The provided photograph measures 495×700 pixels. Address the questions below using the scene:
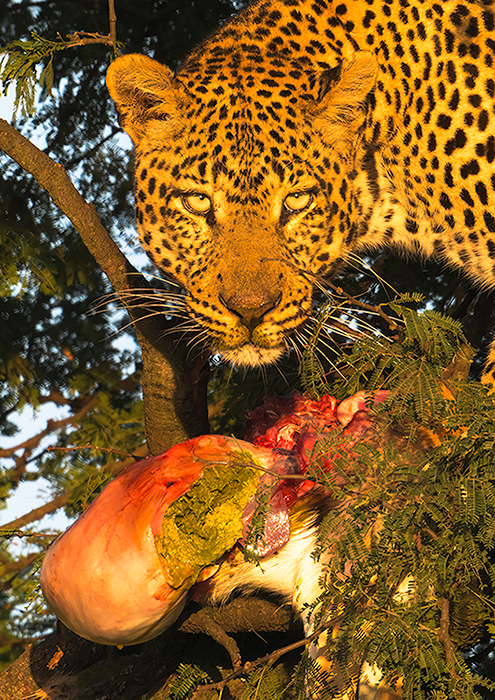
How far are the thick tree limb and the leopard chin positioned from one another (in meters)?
0.34

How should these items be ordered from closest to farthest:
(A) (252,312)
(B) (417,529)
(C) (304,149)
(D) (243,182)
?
1. (B) (417,529)
2. (A) (252,312)
3. (D) (243,182)
4. (C) (304,149)

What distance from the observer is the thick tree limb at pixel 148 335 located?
12.8ft

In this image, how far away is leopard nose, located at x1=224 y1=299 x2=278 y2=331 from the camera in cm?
345

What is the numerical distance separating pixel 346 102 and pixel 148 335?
145cm

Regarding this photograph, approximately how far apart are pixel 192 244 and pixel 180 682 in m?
1.94

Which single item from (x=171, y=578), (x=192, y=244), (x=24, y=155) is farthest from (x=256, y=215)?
(x=171, y=578)

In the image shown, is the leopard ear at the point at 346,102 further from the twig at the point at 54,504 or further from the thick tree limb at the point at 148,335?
the twig at the point at 54,504

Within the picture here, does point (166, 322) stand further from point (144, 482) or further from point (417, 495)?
point (417, 495)

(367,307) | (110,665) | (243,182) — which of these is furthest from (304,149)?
(110,665)

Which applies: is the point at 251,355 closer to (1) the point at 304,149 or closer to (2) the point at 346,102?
(1) the point at 304,149

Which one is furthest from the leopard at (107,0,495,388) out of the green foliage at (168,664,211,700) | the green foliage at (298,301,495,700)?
the green foliage at (168,664,211,700)

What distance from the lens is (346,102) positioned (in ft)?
12.5

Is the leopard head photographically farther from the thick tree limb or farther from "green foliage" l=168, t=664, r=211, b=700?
"green foliage" l=168, t=664, r=211, b=700

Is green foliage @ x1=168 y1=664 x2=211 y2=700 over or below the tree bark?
over
